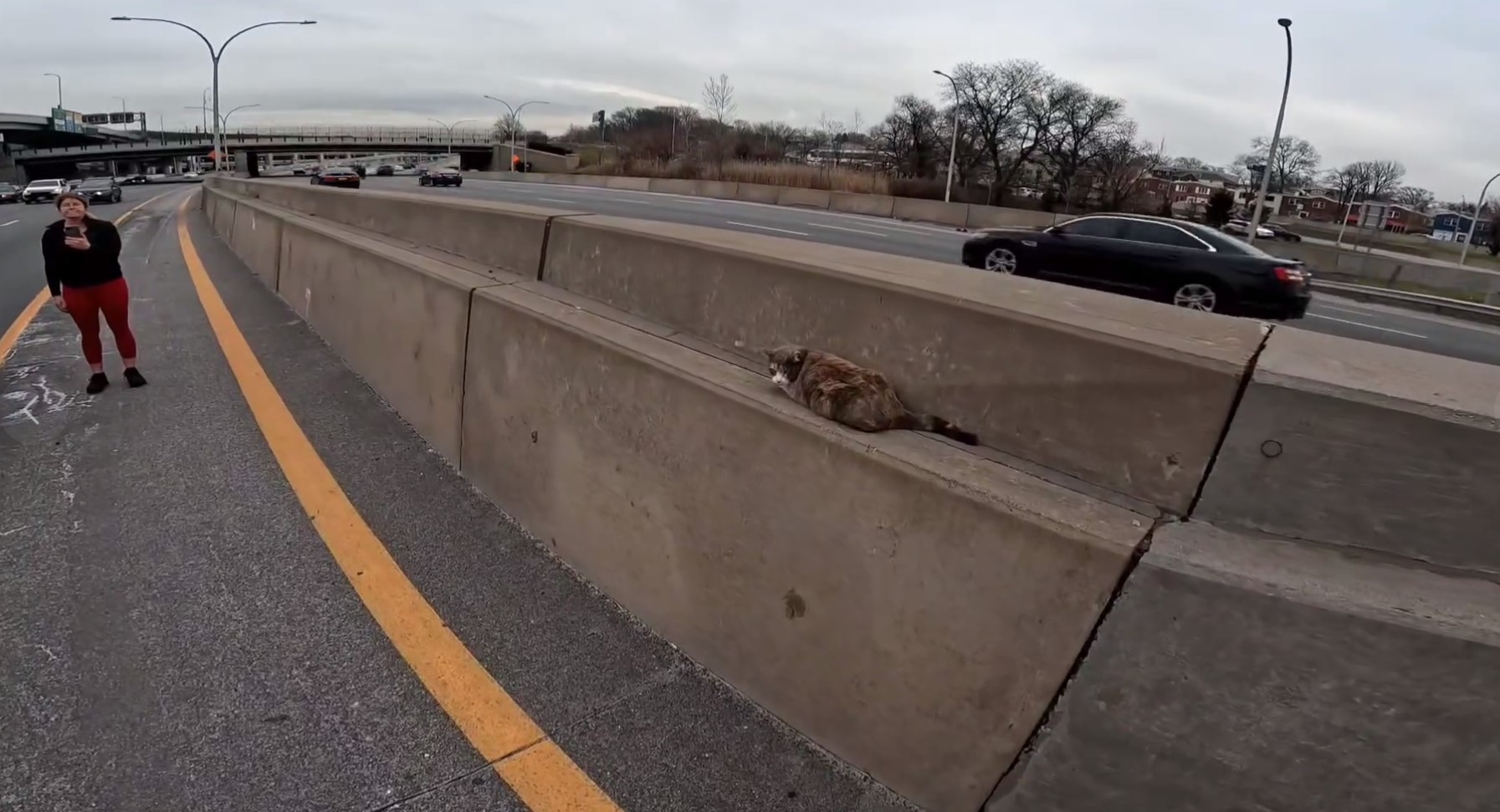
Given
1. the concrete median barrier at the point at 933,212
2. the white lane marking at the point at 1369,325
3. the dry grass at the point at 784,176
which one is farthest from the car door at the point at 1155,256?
the dry grass at the point at 784,176

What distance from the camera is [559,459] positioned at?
3213 mm

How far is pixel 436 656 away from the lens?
2.63m

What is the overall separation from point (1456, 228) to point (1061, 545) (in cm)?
6985

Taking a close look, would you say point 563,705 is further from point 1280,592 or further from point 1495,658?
point 1495,658

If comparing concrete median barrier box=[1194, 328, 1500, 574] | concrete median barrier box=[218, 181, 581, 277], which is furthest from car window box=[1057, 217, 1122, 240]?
concrete median barrier box=[1194, 328, 1500, 574]

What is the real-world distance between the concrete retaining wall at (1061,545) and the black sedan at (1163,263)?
842cm

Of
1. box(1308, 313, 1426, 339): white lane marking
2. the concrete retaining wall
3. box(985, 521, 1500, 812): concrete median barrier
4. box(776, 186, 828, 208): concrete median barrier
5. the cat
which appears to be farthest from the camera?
box(776, 186, 828, 208): concrete median barrier

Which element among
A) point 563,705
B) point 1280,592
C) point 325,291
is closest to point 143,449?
point 325,291

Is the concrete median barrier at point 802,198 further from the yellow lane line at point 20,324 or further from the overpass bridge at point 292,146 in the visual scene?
the overpass bridge at point 292,146

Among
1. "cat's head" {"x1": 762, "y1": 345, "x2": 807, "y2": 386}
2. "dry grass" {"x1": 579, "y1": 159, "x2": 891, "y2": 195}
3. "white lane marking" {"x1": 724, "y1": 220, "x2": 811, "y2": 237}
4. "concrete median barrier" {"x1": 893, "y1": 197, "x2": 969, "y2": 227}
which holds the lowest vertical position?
"cat's head" {"x1": 762, "y1": 345, "x2": 807, "y2": 386}

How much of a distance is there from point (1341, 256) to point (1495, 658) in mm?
30127

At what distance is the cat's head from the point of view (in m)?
2.64

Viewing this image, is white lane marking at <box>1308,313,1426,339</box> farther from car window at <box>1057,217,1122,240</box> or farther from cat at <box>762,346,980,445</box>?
cat at <box>762,346,980,445</box>

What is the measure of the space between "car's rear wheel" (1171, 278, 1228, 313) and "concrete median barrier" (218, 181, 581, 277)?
8.91 metres
